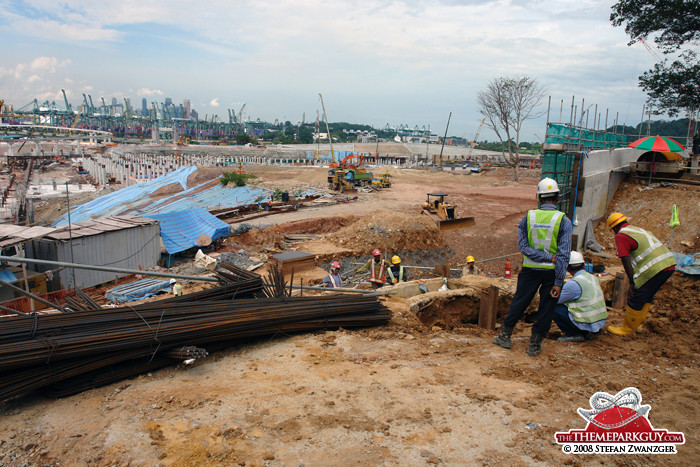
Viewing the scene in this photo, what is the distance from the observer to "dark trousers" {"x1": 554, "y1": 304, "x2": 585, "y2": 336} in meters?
4.93

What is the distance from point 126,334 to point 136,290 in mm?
8336

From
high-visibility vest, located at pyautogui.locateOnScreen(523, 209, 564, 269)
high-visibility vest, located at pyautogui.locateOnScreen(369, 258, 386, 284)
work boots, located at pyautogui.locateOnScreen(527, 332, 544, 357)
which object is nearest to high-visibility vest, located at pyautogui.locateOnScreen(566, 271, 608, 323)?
work boots, located at pyautogui.locateOnScreen(527, 332, 544, 357)

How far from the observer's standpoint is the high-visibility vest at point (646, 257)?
4.64 m

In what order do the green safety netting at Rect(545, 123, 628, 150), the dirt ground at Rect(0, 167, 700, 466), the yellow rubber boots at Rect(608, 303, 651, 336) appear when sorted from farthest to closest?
the green safety netting at Rect(545, 123, 628, 150) < the yellow rubber boots at Rect(608, 303, 651, 336) < the dirt ground at Rect(0, 167, 700, 466)

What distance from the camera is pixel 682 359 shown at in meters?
4.21

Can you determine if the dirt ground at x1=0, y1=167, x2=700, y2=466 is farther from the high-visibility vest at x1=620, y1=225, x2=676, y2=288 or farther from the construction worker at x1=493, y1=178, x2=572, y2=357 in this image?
the high-visibility vest at x1=620, y1=225, x2=676, y2=288

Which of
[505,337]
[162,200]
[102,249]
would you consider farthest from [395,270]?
[162,200]

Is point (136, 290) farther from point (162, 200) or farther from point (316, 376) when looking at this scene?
point (162, 200)

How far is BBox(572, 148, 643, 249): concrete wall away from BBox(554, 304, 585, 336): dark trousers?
29.9 ft

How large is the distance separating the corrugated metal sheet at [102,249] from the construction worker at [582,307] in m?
12.8

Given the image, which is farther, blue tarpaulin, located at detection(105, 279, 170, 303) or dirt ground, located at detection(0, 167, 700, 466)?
blue tarpaulin, located at detection(105, 279, 170, 303)

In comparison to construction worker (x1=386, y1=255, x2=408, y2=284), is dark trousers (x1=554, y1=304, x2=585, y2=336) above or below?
above

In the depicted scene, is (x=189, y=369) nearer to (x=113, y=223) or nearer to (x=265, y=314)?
(x=265, y=314)

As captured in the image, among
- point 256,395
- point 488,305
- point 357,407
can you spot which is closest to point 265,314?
point 256,395
